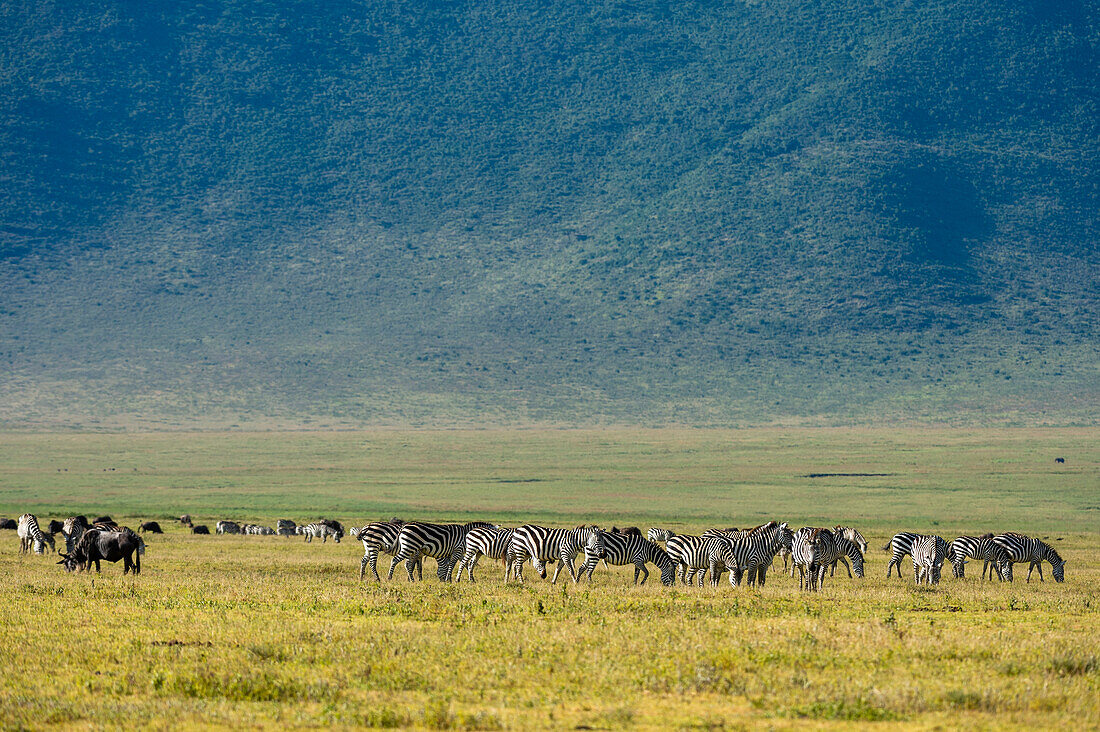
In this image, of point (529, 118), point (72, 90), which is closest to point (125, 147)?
point (72, 90)

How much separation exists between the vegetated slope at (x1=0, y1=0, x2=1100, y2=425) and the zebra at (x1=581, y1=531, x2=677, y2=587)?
79939 mm

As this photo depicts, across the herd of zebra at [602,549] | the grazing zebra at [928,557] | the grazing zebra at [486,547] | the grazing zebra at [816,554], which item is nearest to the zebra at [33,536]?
the herd of zebra at [602,549]

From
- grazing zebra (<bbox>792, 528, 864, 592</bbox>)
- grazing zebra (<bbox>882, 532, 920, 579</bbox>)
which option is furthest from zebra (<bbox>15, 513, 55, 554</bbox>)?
grazing zebra (<bbox>882, 532, 920, 579</bbox>)

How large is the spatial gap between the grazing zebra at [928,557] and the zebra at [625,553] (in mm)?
5866

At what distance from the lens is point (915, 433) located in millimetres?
97438

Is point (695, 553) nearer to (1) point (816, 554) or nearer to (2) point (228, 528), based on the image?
(1) point (816, 554)

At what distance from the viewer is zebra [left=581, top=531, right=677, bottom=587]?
25.5 meters

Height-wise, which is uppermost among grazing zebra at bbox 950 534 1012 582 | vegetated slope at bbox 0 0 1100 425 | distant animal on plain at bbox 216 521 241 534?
vegetated slope at bbox 0 0 1100 425

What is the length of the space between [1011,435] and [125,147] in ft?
402

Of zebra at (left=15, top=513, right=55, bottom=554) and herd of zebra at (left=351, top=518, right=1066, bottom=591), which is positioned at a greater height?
herd of zebra at (left=351, top=518, right=1066, bottom=591)

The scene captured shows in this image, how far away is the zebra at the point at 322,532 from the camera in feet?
145

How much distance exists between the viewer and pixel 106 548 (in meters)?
26.0

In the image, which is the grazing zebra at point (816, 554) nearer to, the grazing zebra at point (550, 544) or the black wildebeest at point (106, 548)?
the grazing zebra at point (550, 544)

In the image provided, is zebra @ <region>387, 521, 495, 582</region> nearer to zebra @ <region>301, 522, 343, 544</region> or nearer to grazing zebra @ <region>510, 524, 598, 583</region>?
grazing zebra @ <region>510, 524, 598, 583</region>
